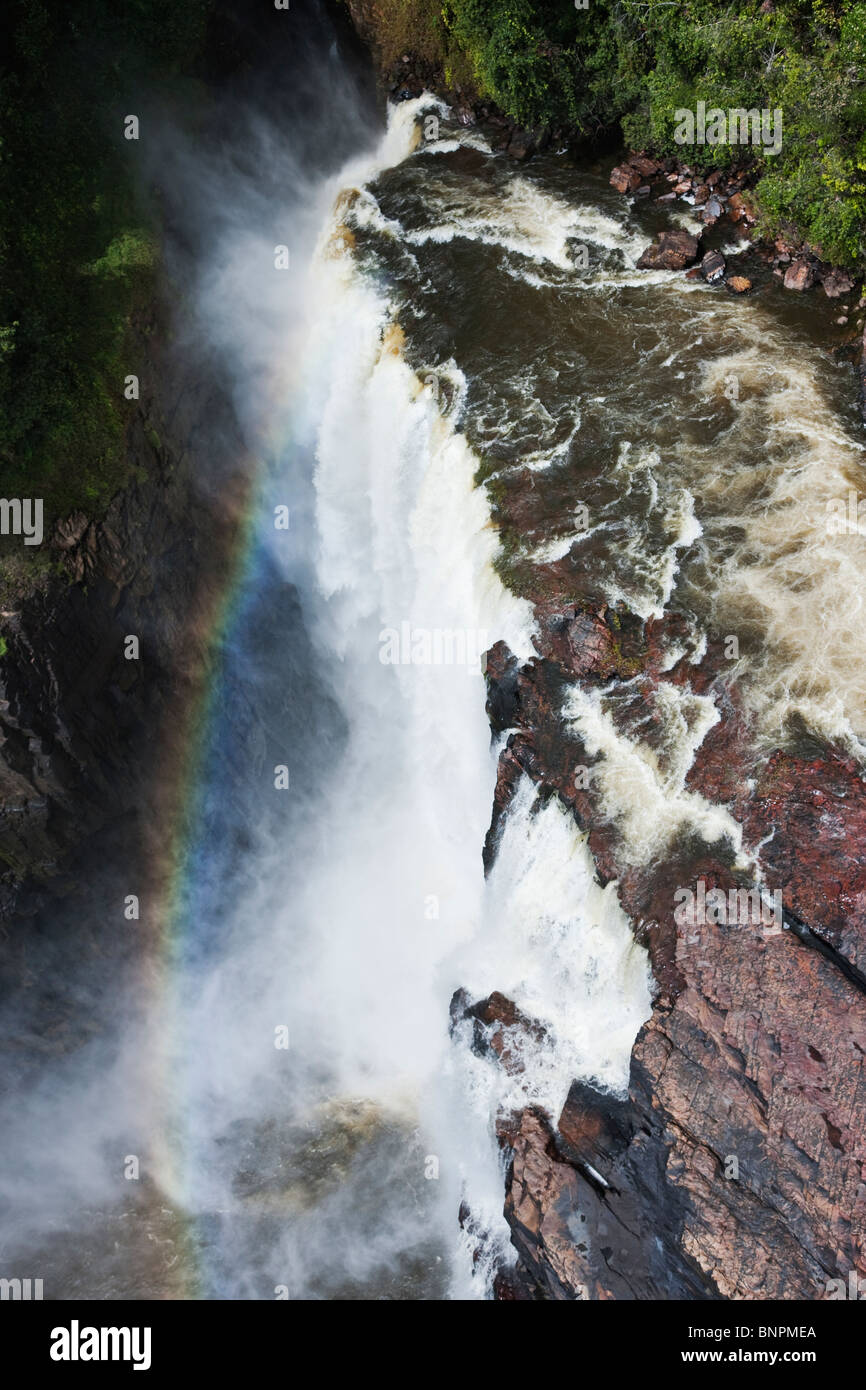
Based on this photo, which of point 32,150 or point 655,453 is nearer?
point 655,453

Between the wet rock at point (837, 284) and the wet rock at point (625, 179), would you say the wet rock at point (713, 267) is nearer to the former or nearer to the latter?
the wet rock at point (837, 284)

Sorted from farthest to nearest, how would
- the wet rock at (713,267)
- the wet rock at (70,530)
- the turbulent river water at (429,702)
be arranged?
the wet rock at (713,267), the wet rock at (70,530), the turbulent river water at (429,702)

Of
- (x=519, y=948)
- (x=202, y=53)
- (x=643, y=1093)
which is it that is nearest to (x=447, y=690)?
(x=519, y=948)

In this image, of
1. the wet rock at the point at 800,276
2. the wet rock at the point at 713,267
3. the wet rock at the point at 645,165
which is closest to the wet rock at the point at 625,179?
the wet rock at the point at 645,165

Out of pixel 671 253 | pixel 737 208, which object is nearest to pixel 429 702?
pixel 671 253

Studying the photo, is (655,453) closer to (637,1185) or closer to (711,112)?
(711,112)

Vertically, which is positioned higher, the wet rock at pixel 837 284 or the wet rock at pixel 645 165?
the wet rock at pixel 645 165

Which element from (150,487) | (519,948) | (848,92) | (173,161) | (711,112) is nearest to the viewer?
(519,948)
